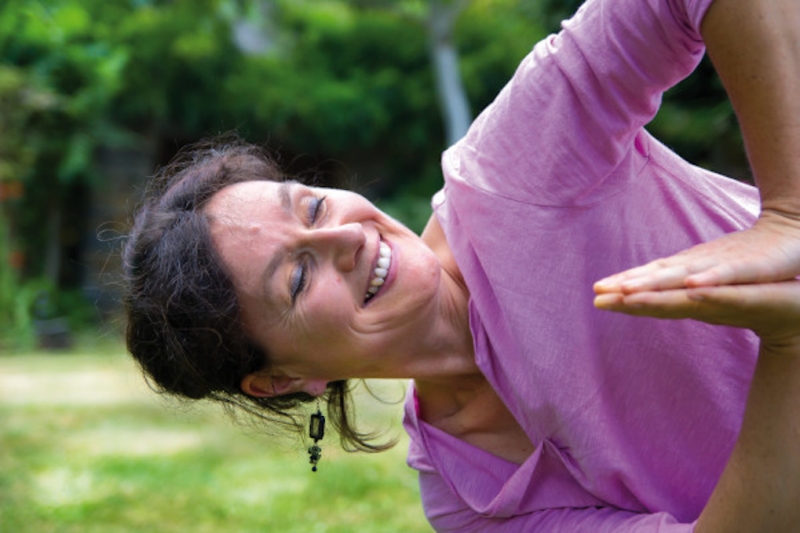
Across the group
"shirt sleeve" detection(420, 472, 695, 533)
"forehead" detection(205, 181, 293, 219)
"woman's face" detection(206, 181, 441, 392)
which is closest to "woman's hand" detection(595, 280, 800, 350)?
"shirt sleeve" detection(420, 472, 695, 533)

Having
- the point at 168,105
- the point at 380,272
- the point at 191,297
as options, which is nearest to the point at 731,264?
the point at 380,272

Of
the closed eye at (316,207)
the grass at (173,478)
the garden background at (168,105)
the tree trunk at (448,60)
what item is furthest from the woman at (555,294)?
the tree trunk at (448,60)

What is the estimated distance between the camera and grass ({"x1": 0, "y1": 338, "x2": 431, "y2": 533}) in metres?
4.61

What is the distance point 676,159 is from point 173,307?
1.12 metres

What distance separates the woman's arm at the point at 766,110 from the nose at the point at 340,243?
2.52ft

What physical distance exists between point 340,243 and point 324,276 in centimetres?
8

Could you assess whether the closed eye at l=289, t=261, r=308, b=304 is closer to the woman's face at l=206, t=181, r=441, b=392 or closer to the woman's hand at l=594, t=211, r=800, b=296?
the woman's face at l=206, t=181, r=441, b=392

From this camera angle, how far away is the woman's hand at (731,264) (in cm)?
131

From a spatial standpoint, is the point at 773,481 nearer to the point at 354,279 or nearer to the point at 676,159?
the point at 676,159

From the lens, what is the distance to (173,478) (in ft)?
17.4

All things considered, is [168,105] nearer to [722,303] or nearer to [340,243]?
[340,243]

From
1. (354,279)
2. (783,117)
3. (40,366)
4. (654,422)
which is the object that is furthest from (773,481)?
(40,366)

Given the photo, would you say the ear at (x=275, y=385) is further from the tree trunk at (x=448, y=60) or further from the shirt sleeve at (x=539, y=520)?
the tree trunk at (x=448, y=60)

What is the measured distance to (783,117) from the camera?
145cm
